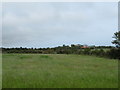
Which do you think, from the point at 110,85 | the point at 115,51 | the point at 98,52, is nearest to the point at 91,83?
the point at 110,85

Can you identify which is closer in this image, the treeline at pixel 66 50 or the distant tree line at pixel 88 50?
the distant tree line at pixel 88 50

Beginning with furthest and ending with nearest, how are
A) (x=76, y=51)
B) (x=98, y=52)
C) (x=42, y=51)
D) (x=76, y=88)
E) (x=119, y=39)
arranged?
(x=42, y=51) < (x=76, y=51) < (x=98, y=52) < (x=119, y=39) < (x=76, y=88)

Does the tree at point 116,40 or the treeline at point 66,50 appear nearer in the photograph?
the tree at point 116,40

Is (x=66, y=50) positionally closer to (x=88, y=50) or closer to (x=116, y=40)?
(x=88, y=50)

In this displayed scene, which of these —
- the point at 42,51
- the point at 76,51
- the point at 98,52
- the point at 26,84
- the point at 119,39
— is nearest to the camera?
the point at 26,84

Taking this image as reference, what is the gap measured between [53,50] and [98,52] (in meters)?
10.4

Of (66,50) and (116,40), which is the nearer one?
(116,40)

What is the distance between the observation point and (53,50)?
93.6 ft

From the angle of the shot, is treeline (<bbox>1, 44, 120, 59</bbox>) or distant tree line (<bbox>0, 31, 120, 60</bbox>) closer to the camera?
distant tree line (<bbox>0, 31, 120, 60</bbox>)

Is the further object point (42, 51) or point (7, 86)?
point (42, 51)

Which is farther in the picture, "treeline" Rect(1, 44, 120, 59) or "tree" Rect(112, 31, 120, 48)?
"treeline" Rect(1, 44, 120, 59)

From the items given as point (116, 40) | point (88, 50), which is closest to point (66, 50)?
point (88, 50)

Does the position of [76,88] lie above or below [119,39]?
below

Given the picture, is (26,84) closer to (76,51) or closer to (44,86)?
(44,86)
